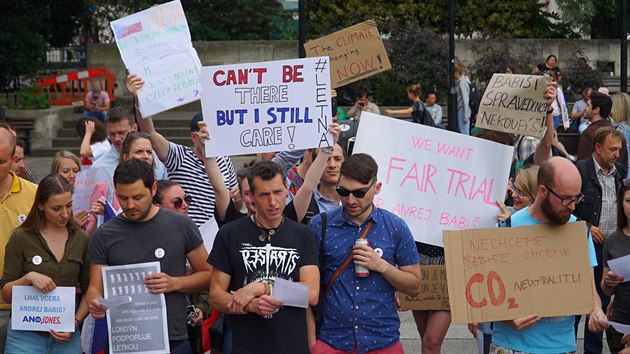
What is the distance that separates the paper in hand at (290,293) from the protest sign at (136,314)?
30.0 inches

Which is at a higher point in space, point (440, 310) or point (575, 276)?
point (575, 276)

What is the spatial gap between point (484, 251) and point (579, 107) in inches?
513

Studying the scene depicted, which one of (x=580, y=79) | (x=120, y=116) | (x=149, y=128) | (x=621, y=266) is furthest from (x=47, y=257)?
(x=580, y=79)

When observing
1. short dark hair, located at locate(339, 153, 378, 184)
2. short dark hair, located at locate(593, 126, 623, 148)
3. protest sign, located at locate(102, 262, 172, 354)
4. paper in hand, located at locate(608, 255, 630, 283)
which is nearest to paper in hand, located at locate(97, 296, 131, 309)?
→ protest sign, located at locate(102, 262, 172, 354)

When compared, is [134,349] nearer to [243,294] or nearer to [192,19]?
[243,294]

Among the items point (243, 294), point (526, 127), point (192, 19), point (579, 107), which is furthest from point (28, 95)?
point (243, 294)

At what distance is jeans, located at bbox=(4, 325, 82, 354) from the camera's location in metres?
5.96

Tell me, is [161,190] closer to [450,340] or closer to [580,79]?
[450,340]

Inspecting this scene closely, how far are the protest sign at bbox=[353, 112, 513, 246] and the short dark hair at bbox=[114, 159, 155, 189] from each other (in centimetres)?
154

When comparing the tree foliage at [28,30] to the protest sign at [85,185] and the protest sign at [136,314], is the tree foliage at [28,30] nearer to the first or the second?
the protest sign at [85,185]

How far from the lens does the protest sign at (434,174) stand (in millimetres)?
6668

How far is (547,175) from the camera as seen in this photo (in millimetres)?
5223

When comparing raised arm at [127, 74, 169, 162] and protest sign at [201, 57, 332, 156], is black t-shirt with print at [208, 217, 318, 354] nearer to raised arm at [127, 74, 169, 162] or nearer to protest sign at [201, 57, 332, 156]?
protest sign at [201, 57, 332, 156]

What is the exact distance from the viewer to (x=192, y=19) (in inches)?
1150
